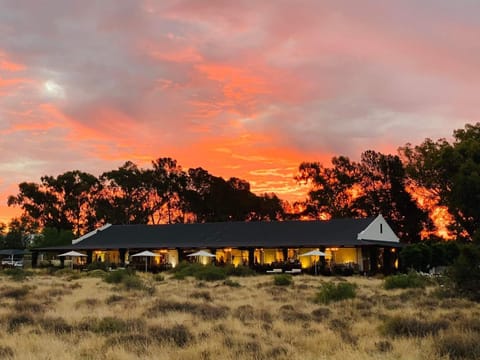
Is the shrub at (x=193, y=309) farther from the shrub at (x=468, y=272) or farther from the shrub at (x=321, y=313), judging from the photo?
the shrub at (x=468, y=272)

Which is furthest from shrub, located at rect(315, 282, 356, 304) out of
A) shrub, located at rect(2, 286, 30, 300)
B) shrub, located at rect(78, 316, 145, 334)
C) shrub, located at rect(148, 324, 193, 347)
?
shrub, located at rect(2, 286, 30, 300)

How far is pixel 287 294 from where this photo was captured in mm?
21203

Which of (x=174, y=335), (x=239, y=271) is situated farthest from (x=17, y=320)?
(x=239, y=271)

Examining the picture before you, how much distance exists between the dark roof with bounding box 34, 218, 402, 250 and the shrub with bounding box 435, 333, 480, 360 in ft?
105

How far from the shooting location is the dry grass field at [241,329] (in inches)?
370

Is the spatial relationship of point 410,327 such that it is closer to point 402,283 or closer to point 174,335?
point 174,335

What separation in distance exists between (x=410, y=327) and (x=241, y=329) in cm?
350

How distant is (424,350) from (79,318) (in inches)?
335

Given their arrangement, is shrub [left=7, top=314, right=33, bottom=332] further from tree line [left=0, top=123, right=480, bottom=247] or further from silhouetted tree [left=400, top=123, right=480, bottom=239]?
tree line [left=0, top=123, right=480, bottom=247]

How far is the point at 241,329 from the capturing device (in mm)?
11961

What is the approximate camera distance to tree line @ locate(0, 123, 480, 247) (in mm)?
75312

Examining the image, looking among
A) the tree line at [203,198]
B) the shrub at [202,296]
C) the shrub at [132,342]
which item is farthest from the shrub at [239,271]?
the tree line at [203,198]

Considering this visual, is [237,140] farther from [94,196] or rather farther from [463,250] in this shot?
[94,196]

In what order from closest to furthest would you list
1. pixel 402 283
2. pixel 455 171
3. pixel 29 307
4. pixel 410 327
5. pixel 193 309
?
1. pixel 410 327
2. pixel 193 309
3. pixel 29 307
4. pixel 402 283
5. pixel 455 171
